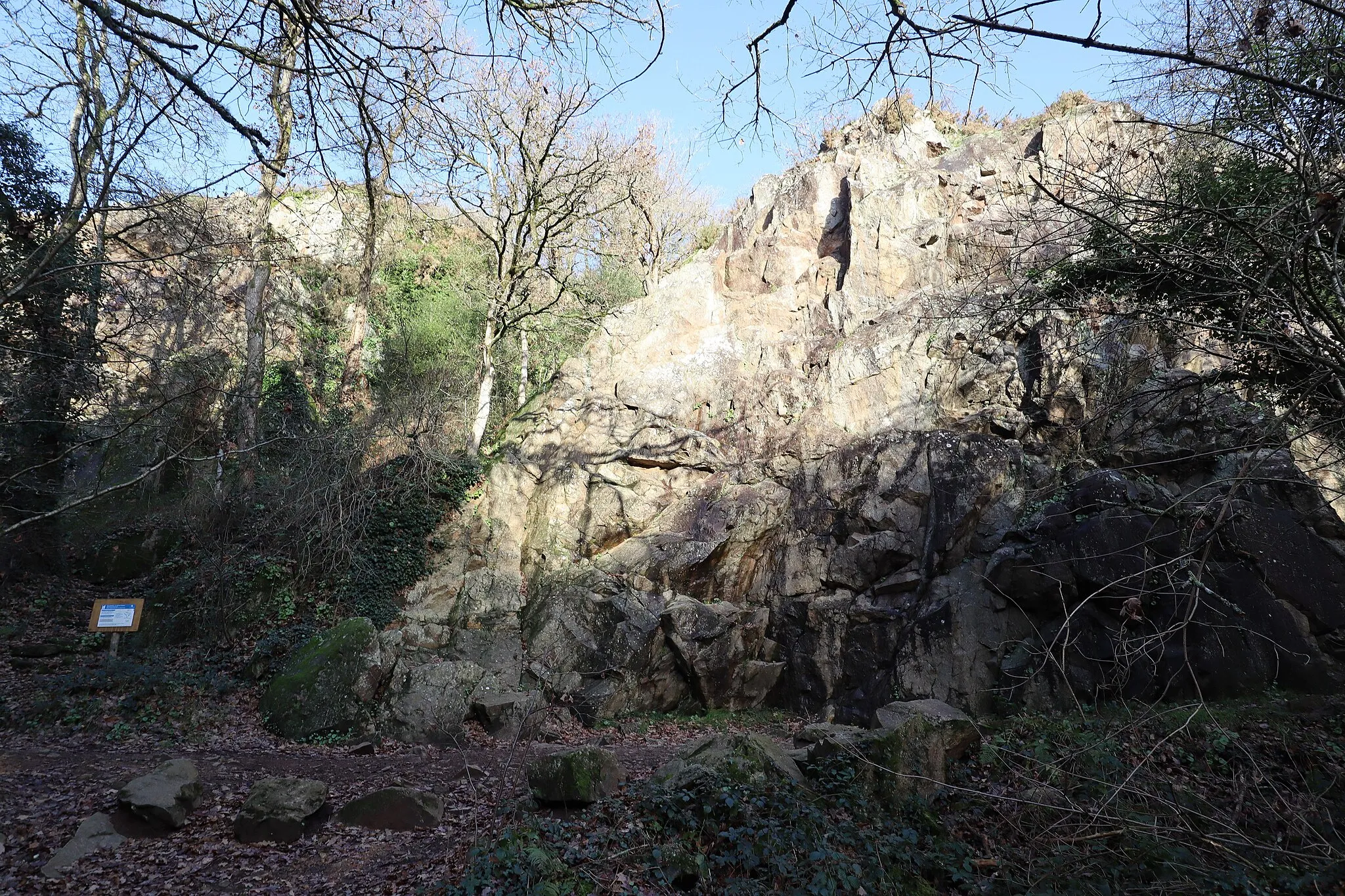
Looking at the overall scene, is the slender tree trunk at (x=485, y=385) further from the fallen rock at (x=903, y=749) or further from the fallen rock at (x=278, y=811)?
the fallen rock at (x=903, y=749)

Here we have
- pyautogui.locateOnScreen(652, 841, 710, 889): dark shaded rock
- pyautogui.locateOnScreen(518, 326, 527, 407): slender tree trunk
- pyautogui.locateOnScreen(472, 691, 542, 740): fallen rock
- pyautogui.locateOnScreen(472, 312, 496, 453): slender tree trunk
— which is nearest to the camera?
pyautogui.locateOnScreen(652, 841, 710, 889): dark shaded rock

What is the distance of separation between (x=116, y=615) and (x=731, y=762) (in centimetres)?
784

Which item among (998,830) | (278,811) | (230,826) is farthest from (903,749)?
(230,826)

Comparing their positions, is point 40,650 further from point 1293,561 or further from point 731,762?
point 1293,561

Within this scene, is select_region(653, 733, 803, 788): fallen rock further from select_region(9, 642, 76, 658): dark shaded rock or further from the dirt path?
select_region(9, 642, 76, 658): dark shaded rock

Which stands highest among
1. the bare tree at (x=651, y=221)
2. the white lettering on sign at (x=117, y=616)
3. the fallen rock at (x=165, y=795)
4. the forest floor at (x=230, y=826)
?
the bare tree at (x=651, y=221)

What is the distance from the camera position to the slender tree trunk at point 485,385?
14.3 meters

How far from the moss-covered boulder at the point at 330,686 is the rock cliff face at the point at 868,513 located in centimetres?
41

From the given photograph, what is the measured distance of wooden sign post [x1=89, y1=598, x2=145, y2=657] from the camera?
823 centimetres

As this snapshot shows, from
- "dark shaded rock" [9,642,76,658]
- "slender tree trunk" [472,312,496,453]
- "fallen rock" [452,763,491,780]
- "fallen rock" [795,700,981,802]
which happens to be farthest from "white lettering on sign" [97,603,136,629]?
"fallen rock" [795,700,981,802]

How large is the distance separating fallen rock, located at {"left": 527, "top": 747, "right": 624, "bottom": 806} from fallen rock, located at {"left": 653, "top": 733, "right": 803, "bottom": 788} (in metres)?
0.49

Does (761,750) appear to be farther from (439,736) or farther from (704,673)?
(704,673)

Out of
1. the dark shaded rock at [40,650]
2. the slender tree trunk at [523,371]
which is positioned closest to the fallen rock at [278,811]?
the dark shaded rock at [40,650]

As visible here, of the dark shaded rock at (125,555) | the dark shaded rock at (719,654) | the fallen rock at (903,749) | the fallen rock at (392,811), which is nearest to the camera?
the fallen rock at (392,811)
